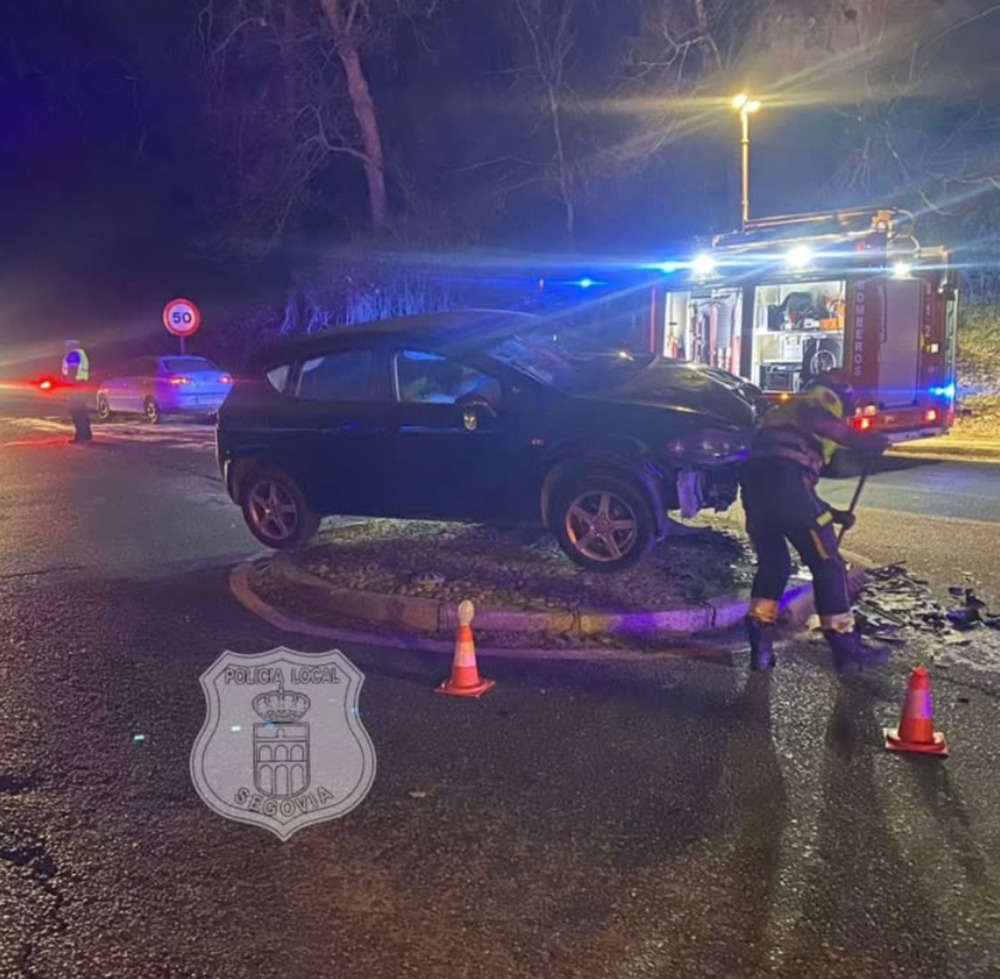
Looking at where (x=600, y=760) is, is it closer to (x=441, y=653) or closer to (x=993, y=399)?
(x=441, y=653)

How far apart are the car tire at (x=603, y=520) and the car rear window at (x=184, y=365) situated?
16.7 metres

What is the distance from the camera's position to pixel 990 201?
19594 mm

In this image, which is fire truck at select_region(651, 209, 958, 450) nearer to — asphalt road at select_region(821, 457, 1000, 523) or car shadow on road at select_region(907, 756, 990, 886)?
asphalt road at select_region(821, 457, 1000, 523)

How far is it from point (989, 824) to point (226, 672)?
3739mm

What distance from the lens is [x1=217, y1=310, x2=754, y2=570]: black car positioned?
6.53 meters

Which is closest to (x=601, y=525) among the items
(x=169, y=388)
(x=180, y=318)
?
(x=169, y=388)

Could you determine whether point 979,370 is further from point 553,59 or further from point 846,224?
point 553,59

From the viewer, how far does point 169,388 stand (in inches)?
837

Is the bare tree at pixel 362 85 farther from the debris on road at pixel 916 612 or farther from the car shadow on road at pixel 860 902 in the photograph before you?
the car shadow on road at pixel 860 902

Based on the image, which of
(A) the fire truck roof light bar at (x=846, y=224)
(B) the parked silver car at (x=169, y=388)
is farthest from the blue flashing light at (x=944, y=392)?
(B) the parked silver car at (x=169, y=388)

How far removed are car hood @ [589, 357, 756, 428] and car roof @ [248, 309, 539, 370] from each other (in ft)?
2.90

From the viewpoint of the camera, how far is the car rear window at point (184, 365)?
21.5 metres

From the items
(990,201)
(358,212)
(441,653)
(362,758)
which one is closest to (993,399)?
(990,201)

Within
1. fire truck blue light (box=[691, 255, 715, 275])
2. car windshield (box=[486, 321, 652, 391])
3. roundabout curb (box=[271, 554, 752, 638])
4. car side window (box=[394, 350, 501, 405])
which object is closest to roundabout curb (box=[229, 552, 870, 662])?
roundabout curb (box=[271, 554, 752, 638])
